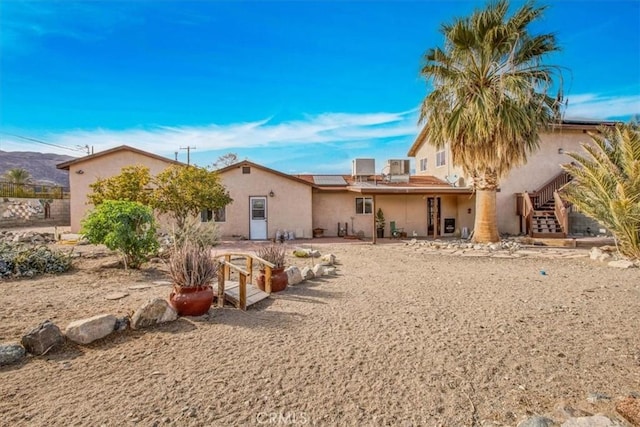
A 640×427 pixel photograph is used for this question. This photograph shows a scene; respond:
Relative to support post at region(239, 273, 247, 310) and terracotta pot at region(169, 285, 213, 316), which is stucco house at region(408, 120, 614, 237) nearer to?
support post at region(239, 273, 247, 310)

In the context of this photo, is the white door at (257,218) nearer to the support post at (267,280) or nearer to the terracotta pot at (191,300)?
the support post at (267,280)

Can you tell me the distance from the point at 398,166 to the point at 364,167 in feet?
7.06

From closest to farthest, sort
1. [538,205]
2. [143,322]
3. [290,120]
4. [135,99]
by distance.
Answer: [143,322], [538,205], [135,99], [290,120]

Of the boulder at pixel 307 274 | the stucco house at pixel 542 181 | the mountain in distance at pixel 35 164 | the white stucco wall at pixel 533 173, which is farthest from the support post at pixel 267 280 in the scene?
the mountain in distance at pixel 35 164

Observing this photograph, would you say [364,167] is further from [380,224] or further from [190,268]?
[190,268]

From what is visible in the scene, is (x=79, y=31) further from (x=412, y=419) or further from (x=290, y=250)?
(x=412, y=419)

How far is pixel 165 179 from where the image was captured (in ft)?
46.0

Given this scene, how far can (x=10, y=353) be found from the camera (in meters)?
4.01

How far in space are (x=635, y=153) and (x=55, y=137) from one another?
5108 centimetres

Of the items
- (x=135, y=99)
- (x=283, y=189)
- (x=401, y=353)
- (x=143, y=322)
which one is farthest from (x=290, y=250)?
(x=135, y=99)

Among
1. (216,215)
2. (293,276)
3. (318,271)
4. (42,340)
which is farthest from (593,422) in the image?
(216,215)

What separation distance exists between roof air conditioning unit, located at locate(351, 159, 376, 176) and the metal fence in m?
22.0

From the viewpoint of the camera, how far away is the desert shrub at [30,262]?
8.28 m

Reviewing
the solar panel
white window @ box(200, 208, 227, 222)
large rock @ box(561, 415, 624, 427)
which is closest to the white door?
white window @ box(200, 208, 227, 222)
